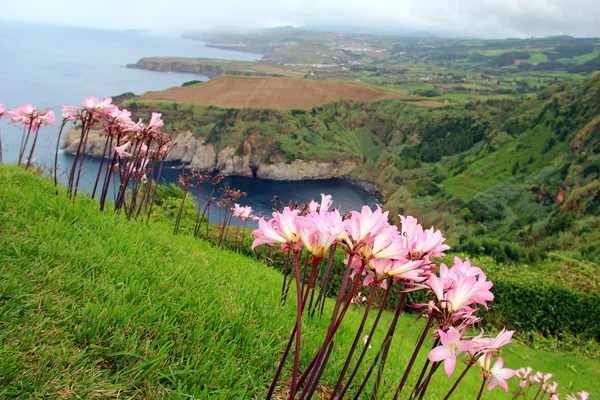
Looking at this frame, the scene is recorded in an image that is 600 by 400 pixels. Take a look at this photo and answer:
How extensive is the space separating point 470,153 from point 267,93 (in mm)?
44554

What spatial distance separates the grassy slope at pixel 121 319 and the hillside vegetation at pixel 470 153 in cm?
1459

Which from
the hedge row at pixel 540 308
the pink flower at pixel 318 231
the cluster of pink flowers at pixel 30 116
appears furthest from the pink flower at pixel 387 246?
the hedge row at pixel 540 308

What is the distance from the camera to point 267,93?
8238cm

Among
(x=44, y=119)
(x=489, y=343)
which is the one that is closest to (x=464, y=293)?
(x=489, y=343)

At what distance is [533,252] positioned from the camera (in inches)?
602

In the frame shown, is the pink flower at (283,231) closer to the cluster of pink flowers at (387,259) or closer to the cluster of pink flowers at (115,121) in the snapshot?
the cluster of pink flowers at (387,259)

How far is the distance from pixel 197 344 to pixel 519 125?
59863mm

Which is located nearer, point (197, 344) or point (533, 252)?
point (197, 344)

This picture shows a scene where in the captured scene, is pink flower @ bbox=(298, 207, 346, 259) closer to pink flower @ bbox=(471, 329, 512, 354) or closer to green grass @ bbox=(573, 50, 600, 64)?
pink flower @ bbox=(471, 329, 512, 354)

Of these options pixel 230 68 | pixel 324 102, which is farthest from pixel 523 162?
pixel 230 68

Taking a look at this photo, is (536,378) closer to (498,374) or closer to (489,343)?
(498,374)

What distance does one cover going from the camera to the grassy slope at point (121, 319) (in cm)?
160

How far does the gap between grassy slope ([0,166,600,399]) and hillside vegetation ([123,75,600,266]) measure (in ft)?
47.9

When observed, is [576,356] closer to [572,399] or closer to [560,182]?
[572,399]
